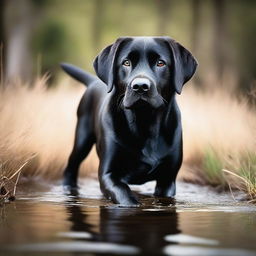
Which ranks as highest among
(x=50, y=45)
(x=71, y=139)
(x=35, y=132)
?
(x=50, y=45)

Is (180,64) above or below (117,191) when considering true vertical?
above

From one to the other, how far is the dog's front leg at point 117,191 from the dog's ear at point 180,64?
87 centimetres

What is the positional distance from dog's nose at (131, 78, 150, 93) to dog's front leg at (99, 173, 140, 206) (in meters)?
0.82

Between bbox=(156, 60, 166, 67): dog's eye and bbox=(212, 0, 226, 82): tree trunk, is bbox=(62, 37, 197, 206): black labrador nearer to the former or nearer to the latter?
bbox=(156, 60, 166, 67): dog's eye

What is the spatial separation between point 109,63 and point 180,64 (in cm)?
58

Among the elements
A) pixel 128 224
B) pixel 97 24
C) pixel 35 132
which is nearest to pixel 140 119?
pixel 128 224

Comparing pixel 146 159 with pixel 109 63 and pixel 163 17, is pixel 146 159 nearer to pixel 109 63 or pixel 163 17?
pixel 109 63

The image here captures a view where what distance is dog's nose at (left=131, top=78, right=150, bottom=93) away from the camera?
6008mm

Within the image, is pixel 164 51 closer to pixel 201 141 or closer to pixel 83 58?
pixel 201 141

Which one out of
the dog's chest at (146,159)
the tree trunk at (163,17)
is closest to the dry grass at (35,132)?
the dog's chest at (146,159)

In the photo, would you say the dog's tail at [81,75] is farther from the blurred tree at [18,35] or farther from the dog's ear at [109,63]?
the blurred tree at [18,35]

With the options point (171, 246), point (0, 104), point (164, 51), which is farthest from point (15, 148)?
point (171, 246)

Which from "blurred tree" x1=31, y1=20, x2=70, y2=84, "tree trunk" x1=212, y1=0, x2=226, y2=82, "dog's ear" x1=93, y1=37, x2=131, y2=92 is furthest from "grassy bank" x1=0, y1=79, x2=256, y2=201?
"blurred tree" x1=31, y1=20, x2=70, y2=84

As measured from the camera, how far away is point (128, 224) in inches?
194
